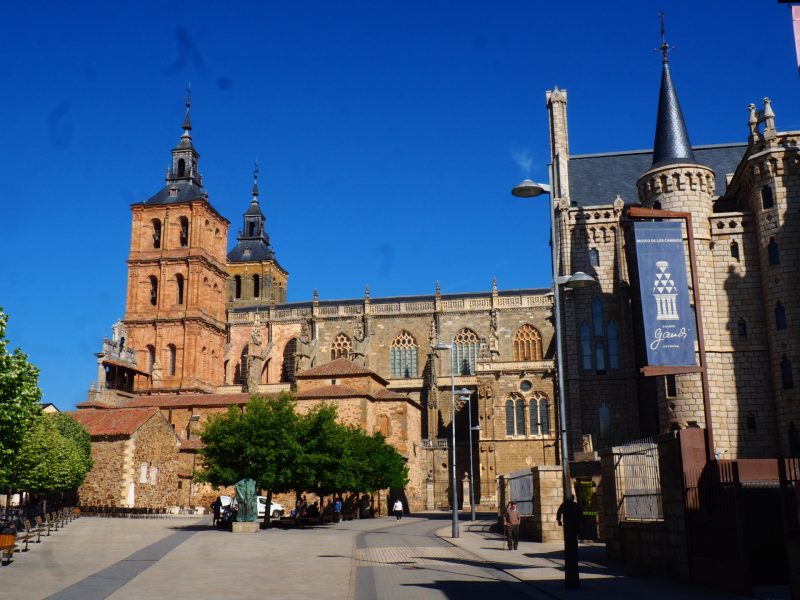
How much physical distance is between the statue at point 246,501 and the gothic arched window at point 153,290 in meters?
48.1

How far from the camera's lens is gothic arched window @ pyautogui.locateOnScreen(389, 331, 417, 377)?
228 feet

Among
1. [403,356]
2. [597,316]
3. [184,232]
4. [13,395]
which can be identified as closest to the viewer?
→ [13,395]

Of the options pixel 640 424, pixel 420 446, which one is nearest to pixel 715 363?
pixel 640 424

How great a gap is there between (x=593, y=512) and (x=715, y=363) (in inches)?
491

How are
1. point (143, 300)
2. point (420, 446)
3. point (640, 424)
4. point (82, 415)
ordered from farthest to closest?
point (143, 300) < point (420, 446) < point (82, 415) < point (640, 424)

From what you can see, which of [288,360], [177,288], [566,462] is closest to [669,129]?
[566,462]

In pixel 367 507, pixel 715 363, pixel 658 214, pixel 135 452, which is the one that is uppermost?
pixel 658 214

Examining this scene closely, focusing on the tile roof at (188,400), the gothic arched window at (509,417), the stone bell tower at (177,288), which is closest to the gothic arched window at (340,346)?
the stone bell tower at (177,288)

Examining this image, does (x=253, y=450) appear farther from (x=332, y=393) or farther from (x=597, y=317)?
(x=597, y=317)

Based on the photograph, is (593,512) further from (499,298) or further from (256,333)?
(256,333)

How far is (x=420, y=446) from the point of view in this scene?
5906 cm

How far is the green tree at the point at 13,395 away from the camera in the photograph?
24125mm

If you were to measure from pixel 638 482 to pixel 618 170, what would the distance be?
3240 centimetres

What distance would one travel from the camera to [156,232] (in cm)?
7725
